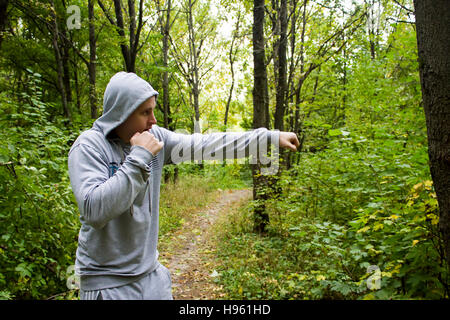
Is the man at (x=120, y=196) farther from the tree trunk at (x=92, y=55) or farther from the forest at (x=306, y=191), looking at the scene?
the tree trunk at (x=92, y=55)

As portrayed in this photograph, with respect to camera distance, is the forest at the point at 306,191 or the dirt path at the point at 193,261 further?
the dirt path at the point at 193,261

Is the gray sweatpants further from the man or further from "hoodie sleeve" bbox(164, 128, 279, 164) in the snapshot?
"hoodie sleeve" bbox(164, 128, 279, 164)

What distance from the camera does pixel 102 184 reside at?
139cm

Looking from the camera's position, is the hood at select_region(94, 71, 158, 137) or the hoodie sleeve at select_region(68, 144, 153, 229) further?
the hood at select_region(94, 71, 158, 137)

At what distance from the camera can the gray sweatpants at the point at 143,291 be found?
5.51ft

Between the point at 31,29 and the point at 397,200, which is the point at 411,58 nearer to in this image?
the point at 397,200

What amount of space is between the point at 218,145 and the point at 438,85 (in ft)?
4.92

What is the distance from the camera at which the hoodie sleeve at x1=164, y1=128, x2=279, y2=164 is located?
207cm

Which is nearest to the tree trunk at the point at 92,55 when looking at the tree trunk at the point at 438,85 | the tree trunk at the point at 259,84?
the tree trunk at the point at 259,84

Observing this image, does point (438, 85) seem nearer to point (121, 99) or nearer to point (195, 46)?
point (121, 99)

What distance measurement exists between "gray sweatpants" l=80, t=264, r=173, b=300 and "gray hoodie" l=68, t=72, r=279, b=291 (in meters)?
0.04

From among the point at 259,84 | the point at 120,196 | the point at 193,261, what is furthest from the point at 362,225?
the point at 259,84

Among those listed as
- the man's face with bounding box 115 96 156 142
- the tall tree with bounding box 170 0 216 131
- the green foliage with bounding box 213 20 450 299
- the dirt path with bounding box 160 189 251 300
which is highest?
the tall tree with bounding box 170 0 216 131

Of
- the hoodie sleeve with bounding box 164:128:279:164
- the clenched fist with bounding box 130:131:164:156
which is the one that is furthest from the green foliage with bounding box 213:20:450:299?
the clenched fist with bounding box 130:131:164:156
